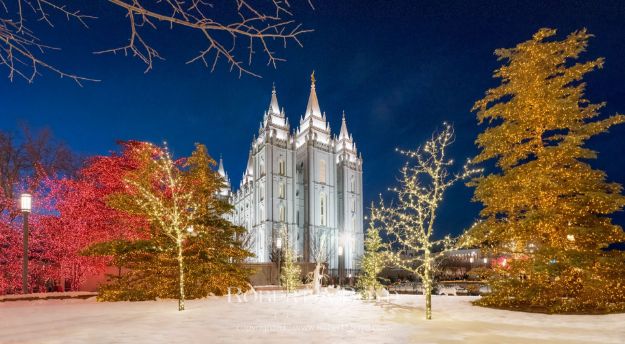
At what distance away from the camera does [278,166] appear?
68.3m

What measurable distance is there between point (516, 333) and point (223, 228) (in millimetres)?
13642

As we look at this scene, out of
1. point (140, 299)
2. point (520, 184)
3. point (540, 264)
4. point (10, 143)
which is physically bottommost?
point (140, 299)

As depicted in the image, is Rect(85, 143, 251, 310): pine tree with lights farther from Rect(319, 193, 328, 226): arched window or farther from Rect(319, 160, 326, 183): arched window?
Rect(319, 160, 326, 183): arched window

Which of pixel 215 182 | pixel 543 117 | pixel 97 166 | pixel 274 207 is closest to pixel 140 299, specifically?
pixel 215 182

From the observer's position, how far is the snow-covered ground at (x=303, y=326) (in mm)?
7859

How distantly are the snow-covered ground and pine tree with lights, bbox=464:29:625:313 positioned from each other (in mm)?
1232

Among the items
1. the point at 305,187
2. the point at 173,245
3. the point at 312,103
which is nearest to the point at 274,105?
the point at 312,103

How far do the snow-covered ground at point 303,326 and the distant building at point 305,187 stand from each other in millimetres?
50581

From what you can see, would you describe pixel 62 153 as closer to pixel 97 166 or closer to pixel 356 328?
pixel 97 166

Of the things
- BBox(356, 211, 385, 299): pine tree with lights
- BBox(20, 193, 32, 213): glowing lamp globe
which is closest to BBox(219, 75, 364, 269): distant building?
BBox(356, 211, 385, 299): pine tree with lights

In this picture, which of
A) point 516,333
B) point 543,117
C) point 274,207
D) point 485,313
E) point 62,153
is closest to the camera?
point 516,333

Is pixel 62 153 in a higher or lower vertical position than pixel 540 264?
higher

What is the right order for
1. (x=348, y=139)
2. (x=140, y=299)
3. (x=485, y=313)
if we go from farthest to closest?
(x=348, y=139) → (x=140, y=299) → (x=485, y=313)

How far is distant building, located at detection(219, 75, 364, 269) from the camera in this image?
66.8 metres
